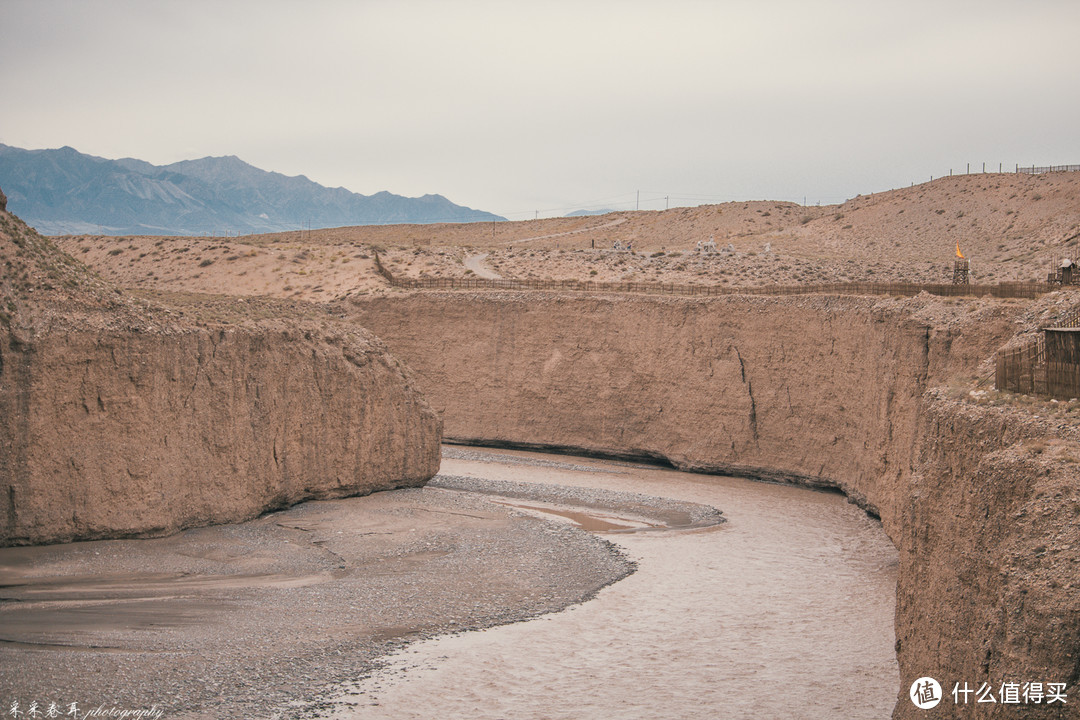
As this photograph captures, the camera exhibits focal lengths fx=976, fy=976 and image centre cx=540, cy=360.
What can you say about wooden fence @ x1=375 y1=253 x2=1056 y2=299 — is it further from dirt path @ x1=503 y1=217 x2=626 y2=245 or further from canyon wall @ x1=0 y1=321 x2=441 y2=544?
dirt path @ x1=503 y1=217 x2=626 y2=245

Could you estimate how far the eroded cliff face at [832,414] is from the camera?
8672 mm

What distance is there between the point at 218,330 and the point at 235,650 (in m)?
10.2

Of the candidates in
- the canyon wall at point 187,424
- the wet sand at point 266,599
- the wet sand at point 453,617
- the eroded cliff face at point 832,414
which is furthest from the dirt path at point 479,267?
the wet sand at point 266,599

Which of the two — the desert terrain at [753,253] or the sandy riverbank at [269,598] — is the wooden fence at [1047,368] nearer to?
the sandy riverbank at [269,598]

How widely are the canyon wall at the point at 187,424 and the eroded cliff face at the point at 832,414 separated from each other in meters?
12.7

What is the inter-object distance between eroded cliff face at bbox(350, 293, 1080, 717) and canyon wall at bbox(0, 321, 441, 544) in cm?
1269

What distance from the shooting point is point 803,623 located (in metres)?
20.2

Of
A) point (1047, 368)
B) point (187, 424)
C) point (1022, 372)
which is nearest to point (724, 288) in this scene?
point (187, 424)

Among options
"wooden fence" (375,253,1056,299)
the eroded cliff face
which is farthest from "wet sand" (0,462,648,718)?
"wooden fence" (375,253,1056,299)

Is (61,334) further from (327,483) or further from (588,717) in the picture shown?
(588,717)

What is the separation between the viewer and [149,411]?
2244cm

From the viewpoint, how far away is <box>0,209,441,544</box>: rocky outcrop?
2036cm

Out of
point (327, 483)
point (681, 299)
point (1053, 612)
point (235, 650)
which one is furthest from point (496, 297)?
point (1053, 612)

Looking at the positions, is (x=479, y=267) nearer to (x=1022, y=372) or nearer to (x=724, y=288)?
(x=724, y=288)
